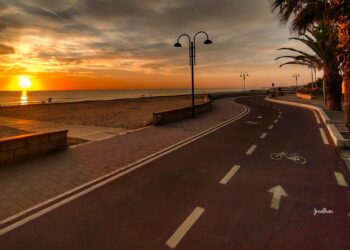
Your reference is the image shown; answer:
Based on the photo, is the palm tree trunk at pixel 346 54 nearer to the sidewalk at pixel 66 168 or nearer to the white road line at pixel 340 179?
the white road line at pixel 340 179

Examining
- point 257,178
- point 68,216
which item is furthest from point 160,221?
point 257,178

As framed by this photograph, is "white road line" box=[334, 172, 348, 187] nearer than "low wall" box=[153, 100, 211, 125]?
Yes

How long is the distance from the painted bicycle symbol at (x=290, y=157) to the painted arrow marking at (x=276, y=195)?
258 cm

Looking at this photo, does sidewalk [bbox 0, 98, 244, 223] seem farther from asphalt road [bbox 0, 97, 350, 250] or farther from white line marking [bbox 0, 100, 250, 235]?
asphalt road [bbox 0, 97, 350, 250]

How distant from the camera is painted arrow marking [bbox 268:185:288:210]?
5.10 m

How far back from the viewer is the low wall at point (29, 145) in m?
7.68

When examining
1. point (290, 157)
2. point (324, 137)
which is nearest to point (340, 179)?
point (290, 157)

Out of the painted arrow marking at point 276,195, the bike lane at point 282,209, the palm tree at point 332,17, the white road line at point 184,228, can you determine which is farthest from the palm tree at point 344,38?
the white road line at point 184,228

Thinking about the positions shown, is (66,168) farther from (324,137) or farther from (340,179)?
(324,137)

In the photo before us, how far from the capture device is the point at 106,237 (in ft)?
13.4

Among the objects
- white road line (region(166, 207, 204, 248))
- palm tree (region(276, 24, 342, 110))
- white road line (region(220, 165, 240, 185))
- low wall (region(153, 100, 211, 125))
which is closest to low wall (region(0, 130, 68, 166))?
white road line (region(166, 207, 204, 248))

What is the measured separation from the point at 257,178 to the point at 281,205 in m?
1.53

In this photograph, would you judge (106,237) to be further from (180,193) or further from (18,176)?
(18,176)

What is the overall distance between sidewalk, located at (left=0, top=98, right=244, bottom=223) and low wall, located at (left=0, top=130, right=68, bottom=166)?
1.08 ft
